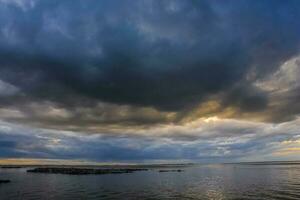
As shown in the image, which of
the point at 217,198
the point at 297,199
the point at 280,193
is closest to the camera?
the point at 297,199

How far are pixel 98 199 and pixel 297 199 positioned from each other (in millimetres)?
34266

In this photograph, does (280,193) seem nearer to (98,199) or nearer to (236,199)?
(236,199)

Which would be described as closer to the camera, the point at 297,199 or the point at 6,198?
the point at 297,199

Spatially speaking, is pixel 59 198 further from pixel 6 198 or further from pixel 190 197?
pixel 190 197

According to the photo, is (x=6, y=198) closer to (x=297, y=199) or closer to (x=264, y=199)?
(x=264, y=199)

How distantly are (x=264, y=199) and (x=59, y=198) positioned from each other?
36.9m

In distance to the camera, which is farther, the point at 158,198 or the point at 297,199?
the point at 158,198

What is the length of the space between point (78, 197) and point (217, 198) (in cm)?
2597

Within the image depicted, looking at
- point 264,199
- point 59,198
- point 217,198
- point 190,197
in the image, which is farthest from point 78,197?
point 264,199

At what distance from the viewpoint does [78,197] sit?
2233 inches

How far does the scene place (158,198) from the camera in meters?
54.4

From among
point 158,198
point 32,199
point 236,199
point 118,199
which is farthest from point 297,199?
point 32,199

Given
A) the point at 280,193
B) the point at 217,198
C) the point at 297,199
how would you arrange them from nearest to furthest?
1. the point at 297,199
2. the point at 217,198
3. the point at 280,193

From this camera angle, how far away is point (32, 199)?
5459cm
